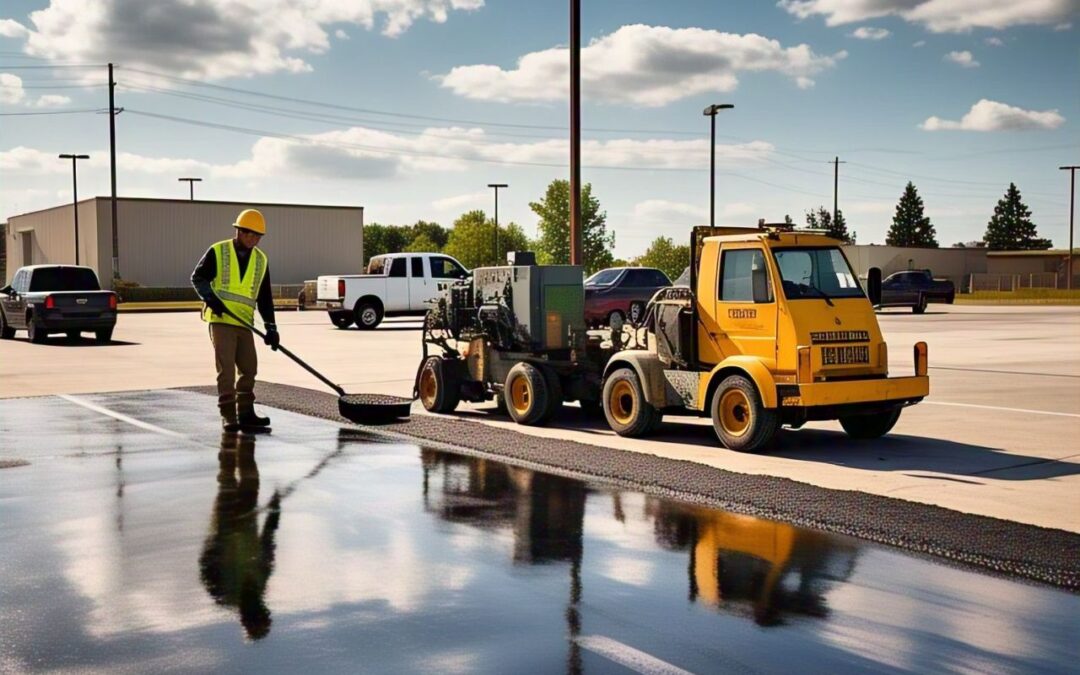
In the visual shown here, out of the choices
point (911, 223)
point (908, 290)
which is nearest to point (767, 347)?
point (908, 290)

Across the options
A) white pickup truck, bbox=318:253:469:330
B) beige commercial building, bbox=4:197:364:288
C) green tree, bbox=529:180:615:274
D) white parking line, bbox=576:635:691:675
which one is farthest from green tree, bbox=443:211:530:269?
white parking line, bbox=576:635:691:675

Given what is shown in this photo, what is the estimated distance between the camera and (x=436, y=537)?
7461 millimetres

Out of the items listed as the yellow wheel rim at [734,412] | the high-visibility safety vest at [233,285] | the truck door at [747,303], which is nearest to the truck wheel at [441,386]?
the high-visibility safety vest at [233,285]

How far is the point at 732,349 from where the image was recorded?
1186cm

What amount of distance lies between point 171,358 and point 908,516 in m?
18.5

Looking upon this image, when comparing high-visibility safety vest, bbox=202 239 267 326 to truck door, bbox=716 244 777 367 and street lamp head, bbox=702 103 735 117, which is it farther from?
street lamp head, bbox=702 103 735 117

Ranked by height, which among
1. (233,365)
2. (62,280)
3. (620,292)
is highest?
(62,280)

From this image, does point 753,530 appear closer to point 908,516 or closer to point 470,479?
point 908,516

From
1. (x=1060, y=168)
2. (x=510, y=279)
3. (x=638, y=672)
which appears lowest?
(x=638, y=672)

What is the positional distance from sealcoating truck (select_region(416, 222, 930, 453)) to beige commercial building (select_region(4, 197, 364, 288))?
217 ft

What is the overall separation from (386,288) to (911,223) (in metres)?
130

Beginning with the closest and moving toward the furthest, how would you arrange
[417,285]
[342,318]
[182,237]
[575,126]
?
[575,126] < [342,318] < [417,285] < [182,237]

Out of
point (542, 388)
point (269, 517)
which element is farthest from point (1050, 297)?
point (269, 517)

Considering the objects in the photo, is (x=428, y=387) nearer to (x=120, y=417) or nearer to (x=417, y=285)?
(x=120, y=417)
